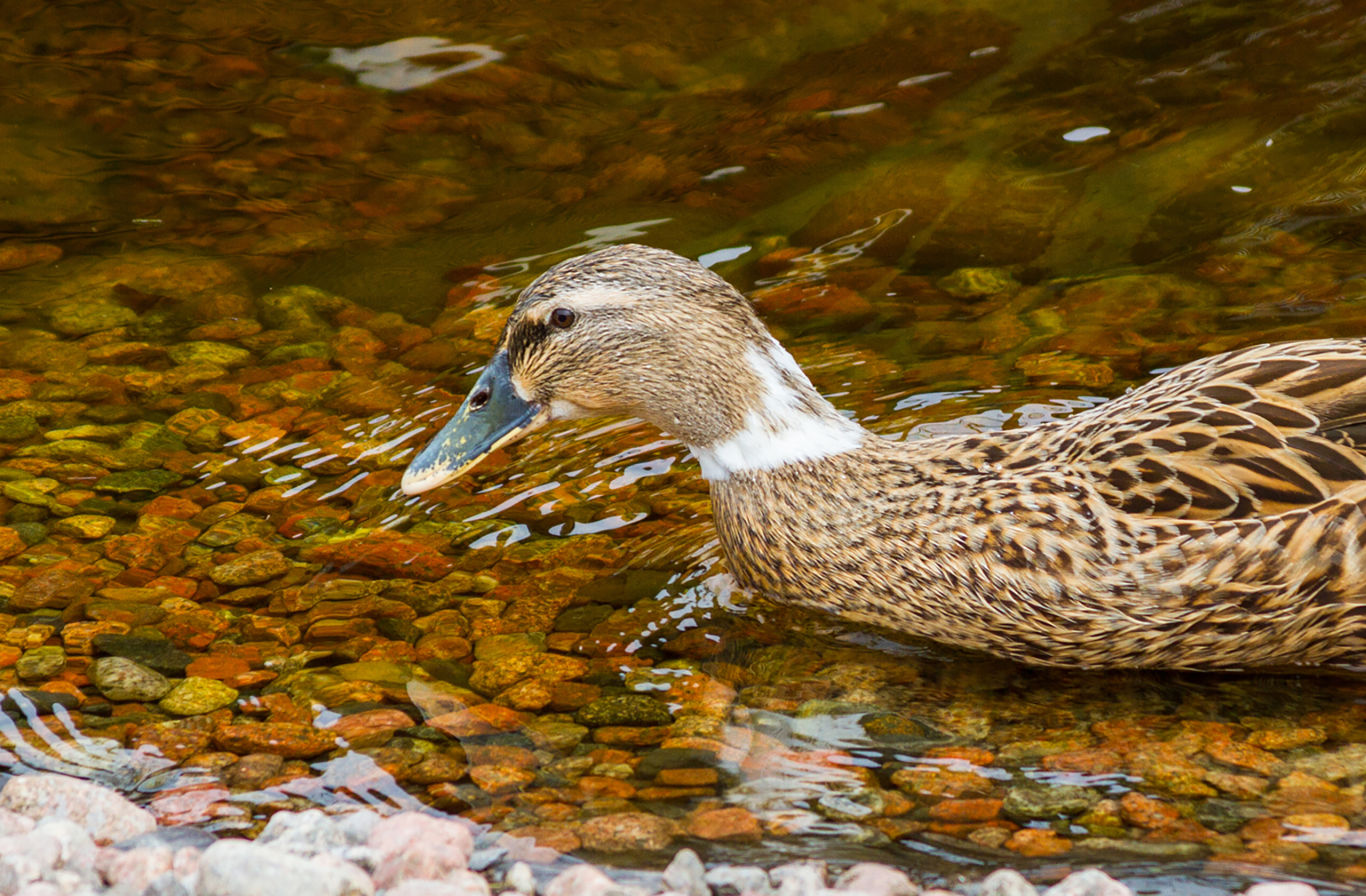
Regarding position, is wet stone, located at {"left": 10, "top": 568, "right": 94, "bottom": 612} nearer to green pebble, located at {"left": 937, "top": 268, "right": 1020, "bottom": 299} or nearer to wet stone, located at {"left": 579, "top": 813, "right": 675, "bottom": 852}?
wet stone, located at {"left": 579, "top": 813, "right": 675, "bottom": 852}

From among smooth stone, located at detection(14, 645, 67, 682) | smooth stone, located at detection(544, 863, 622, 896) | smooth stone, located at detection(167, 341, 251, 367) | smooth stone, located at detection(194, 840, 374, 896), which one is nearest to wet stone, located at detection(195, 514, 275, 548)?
smooth stone, located at detection(14, 645, 67, 682)

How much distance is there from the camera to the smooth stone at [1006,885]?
155 inches

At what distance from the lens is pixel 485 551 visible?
628 cm

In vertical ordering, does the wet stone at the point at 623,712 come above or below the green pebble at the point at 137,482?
below

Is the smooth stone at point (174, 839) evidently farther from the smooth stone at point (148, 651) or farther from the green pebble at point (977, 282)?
the green pebble at point (977, 282)

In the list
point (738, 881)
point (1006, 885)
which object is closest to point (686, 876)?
point (738, 881)

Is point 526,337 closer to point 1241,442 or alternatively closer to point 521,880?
point 521,880

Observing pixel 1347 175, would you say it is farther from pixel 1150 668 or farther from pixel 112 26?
pixel 112 26

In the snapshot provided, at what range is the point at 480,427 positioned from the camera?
5605mm

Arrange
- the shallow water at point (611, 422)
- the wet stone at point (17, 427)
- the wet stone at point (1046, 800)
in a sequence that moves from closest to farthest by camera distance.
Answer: the wet stone at point (1046, 800), the shallow water at point (611, 422), the wet stone at point (17, 427)

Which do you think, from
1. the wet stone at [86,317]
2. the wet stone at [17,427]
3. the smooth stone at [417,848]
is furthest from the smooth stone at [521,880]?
the wet stone at [86,317]

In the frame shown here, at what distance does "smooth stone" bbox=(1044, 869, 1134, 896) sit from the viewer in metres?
3.90

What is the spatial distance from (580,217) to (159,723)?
4247mm

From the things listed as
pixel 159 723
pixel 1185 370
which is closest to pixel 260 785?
pixel 159 723
